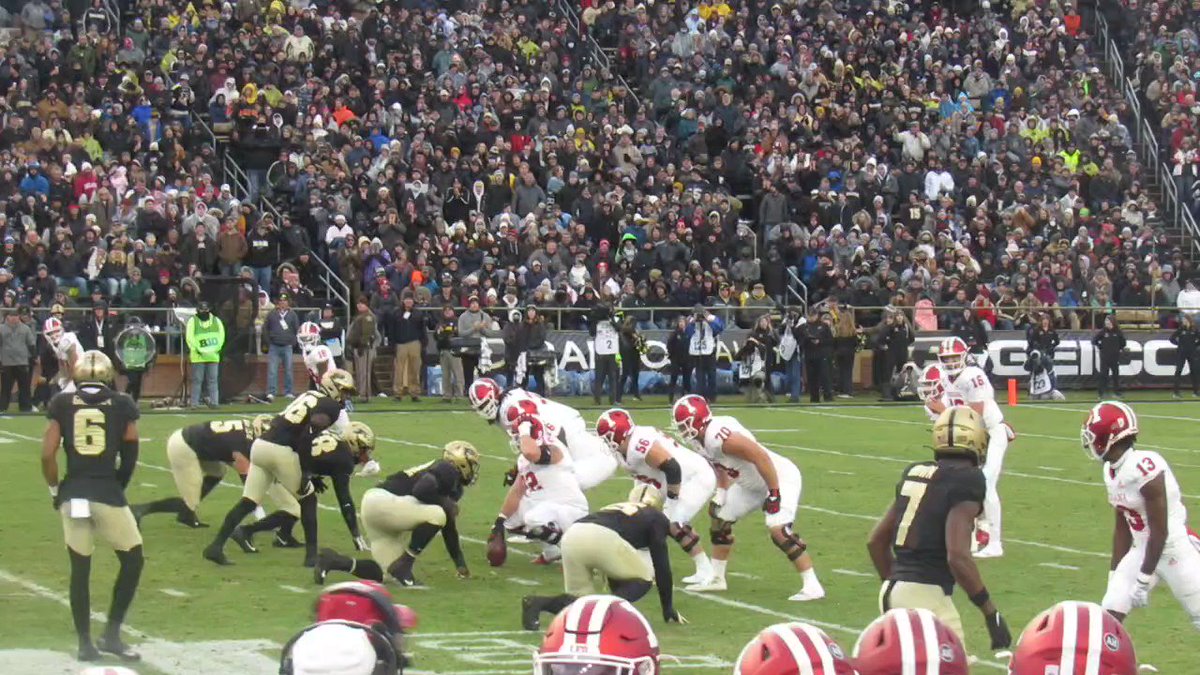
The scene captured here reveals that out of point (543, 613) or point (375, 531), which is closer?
point (543, 613)

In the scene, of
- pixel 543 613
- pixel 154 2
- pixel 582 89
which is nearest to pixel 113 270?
pixel 154 2

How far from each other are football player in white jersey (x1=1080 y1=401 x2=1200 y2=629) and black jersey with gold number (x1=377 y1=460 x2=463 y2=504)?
4.67 meters

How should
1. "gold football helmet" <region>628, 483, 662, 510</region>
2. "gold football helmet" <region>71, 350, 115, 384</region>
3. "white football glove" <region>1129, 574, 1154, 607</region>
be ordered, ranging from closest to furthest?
1. "white football glove" <region>1129, 574, 1154, 607</region>
2. "gold football helmet" <region>71, 350, 115, 384</region>
3. "gold football helmet" <region>628, 483, 662, 510</region>

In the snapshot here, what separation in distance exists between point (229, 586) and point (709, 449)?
348cm

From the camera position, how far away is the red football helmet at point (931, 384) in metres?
15.7

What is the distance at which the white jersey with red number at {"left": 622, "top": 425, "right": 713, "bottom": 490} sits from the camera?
531 inches

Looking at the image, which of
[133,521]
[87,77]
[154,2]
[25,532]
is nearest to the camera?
[133,521]

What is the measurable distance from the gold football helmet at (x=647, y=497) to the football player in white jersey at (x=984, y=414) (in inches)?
134

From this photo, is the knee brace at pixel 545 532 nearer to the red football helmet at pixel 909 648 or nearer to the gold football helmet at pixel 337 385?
the gold football helmet at pixel 337 385

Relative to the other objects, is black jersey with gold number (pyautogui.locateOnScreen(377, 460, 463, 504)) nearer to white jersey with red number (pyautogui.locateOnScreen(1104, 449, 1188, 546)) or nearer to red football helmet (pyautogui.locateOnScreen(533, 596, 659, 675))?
white jersey with red number (pyautogui.locateOnScreen(1104, 449, 1188, 546))

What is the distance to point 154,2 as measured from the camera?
32812 mm

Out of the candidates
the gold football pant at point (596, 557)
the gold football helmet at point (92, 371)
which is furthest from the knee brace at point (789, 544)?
the gold football helmet at point (92, 371)

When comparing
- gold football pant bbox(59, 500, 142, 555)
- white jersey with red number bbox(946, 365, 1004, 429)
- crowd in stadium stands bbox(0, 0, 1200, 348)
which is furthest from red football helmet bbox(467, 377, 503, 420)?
crowd in stadium stands bbox(0, 0, 1200, 348)

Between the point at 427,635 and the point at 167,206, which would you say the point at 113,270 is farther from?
the point at 427,635
